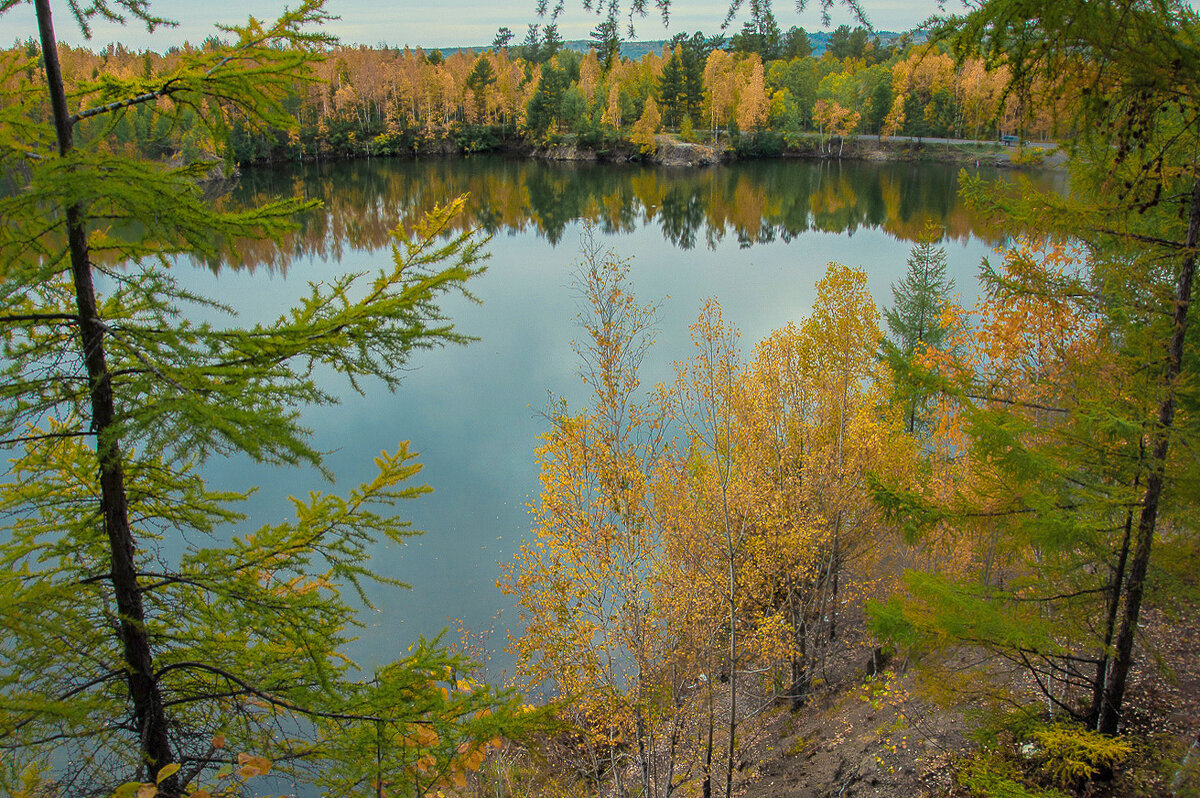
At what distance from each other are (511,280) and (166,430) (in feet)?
105

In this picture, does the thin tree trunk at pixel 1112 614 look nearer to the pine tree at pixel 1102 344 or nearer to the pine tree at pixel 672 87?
the pine tree at pixel 1102 344

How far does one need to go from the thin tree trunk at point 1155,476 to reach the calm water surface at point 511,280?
14.2 ft

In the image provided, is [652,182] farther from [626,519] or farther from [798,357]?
[626,519]

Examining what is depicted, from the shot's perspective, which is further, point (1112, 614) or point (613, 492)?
point (613, 492)

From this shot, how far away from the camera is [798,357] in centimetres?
1505

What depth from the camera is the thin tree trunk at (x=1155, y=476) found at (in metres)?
5.48

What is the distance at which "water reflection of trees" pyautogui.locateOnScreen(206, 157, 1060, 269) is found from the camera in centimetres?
4331

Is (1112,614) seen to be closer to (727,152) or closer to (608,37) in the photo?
(608,37)

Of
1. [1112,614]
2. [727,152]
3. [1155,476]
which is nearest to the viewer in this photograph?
[1155,476]

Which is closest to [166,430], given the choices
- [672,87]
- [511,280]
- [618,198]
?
[511,280]

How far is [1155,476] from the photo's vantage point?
231 inches

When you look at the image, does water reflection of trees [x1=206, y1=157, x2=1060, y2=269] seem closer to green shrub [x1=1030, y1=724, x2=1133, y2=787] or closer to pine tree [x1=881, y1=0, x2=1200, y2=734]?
pine tree [x1=881, y1=0, x2=1200, y2=734]

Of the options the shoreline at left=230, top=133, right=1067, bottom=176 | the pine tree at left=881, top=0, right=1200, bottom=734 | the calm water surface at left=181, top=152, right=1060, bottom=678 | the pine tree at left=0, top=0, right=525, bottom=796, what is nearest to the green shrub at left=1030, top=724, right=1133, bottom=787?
the pine tree at left=881, top=0, right=1200, bottom=734

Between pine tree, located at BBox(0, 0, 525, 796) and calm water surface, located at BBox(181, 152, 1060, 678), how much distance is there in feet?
9.69
